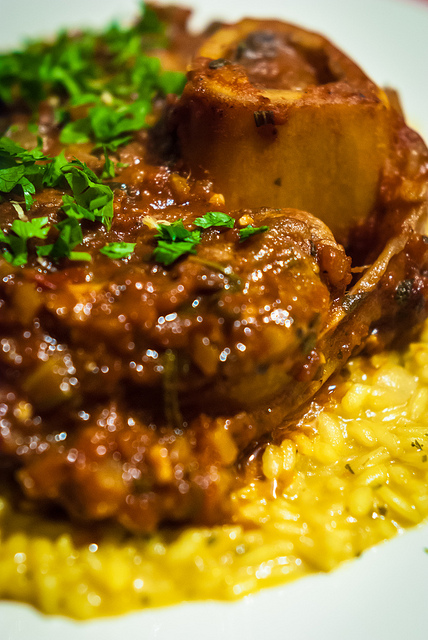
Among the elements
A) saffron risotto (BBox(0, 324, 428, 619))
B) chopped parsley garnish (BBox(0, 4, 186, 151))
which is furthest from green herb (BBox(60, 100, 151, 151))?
saffron risotto (BBox(0, 324, 428, 619))

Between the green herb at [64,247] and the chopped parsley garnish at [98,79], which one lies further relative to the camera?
the chopped parsley garnish at [98,79]

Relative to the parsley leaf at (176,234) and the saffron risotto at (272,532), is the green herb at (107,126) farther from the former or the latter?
the saffron risotto at (272,532)

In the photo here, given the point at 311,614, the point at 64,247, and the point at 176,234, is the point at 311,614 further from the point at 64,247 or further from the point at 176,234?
the point at 64,247

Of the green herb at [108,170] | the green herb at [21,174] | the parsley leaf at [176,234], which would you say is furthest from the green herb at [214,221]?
the green herb at [21,174]

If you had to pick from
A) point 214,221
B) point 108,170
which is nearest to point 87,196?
point 108,170

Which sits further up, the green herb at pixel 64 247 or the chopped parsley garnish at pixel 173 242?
the chopped parsley garnish at pixel 173 242

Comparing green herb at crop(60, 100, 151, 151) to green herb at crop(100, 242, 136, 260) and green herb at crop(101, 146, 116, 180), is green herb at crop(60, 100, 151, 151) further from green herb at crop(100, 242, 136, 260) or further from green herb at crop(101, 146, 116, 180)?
green herb at crop(100, 242, 136, 260)

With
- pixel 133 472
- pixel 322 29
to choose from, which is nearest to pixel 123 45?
pixel 322 29
